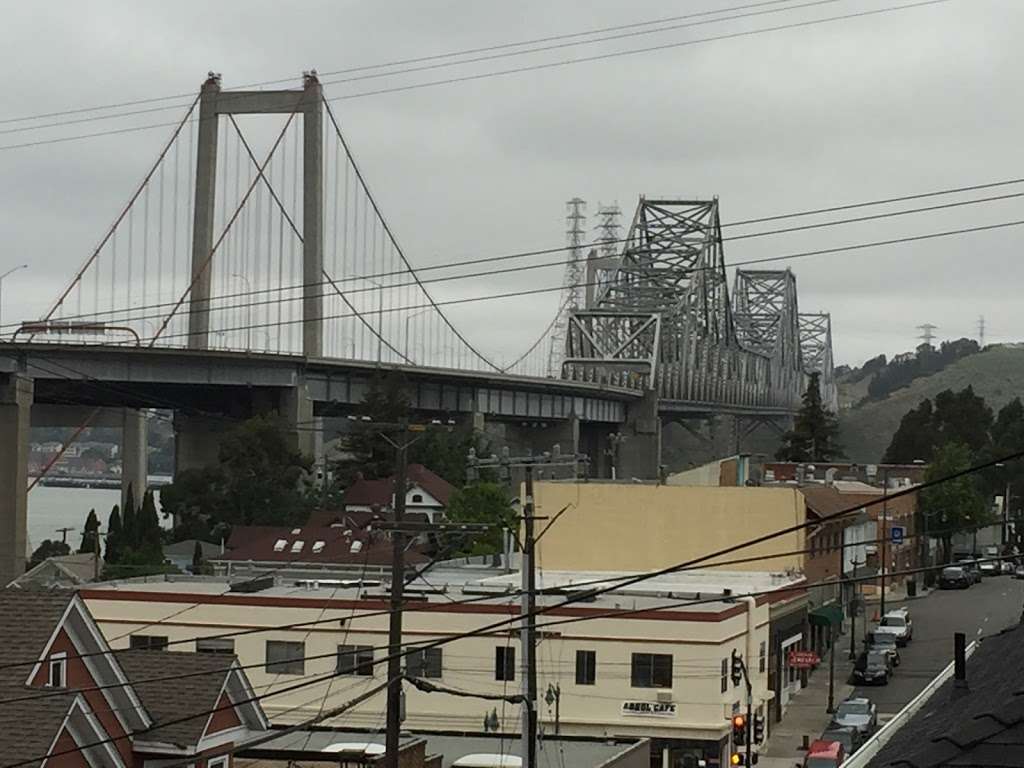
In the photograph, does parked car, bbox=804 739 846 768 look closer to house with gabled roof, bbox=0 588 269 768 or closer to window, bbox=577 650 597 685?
window, bbox=577 650 597 685

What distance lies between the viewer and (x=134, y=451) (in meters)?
109

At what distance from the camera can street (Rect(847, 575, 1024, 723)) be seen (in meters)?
57.4

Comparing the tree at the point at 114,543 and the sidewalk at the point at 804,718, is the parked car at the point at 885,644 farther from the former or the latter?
the tree at the point at 114,543

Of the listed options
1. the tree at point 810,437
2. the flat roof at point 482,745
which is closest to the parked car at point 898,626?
the flat roof at point 482,745

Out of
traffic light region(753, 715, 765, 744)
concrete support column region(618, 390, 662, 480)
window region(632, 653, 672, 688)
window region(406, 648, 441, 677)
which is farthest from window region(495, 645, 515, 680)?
concrete support column region(618, 390, 662, 480)

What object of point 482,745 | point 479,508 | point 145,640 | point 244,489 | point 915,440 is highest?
point 915,440

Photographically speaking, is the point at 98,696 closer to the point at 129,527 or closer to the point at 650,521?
the point at 650,521

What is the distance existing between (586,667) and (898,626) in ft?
79.8

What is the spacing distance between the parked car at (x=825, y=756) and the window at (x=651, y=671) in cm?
422

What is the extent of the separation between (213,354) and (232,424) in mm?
16900

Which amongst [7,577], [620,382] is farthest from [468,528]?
[620,382]

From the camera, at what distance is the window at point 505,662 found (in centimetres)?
4506

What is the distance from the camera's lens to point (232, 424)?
373 feet

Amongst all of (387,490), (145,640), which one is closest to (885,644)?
(145,640)
